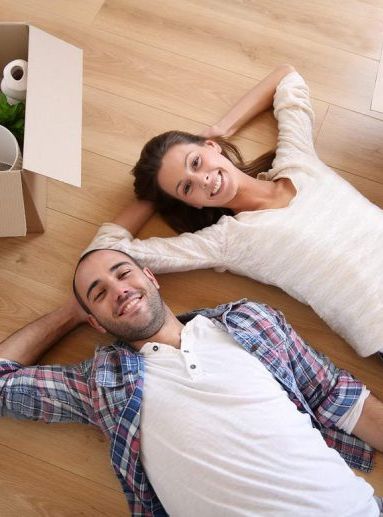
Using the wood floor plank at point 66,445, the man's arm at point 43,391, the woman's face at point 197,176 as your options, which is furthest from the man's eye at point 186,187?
the wood floor plank at point 66,445

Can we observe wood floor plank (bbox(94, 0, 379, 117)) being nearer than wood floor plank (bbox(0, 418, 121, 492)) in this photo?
No

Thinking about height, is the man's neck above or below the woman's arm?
below

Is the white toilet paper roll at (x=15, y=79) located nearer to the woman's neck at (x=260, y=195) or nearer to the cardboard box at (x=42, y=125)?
the cardboard box at (x=42, y=125)

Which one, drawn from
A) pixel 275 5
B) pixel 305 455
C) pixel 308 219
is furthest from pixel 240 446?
pixel 275 5

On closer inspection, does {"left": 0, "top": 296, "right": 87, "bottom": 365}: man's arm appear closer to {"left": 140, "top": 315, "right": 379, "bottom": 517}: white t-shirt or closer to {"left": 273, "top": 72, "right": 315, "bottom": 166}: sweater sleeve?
{"left": 140, "top": 315, "right": 379, "bottom": 517}: white t-shirt

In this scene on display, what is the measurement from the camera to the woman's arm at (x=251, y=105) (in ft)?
4.99

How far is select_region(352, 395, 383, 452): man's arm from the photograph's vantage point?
120 centimetres

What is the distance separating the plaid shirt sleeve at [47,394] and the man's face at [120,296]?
15 centimetres

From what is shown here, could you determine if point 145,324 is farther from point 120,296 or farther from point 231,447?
point 231,447

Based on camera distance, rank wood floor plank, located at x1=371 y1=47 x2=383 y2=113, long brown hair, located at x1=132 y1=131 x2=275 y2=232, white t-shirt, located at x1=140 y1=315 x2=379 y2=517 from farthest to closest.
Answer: wood floor plank, located at x1=371 y1=47 x2=383 y2=113 → long brown hair, located at x1=132 y1=131 x2=275 y2=232 → white t-shirt, located at x1=140 y1=315 x2=379 y2=517

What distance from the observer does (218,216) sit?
1424 mm

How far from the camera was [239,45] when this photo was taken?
5.55 feet

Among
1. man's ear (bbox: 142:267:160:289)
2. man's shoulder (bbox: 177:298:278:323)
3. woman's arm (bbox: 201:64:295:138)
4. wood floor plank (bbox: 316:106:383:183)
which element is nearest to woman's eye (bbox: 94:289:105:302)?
man's ear (bbox: 142:267:160:289)

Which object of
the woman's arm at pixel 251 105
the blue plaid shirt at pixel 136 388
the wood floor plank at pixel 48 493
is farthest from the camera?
the woman's arm at pixel 251 105
